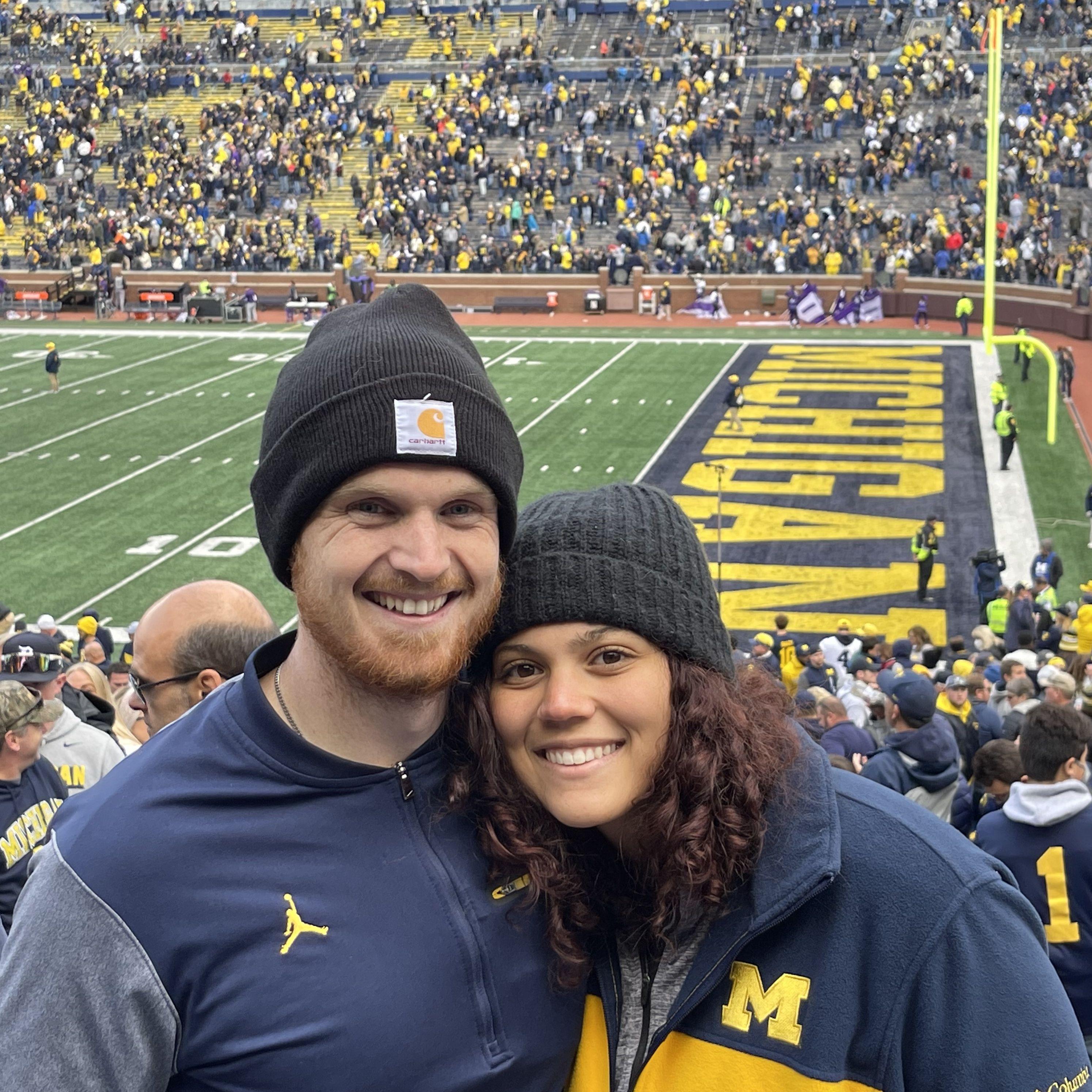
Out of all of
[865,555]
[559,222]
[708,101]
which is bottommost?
[865,555]

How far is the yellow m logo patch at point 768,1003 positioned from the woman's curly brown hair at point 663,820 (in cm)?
12

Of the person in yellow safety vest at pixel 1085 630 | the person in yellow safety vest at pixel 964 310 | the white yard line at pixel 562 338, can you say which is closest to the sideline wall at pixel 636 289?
the person in yellow safety vest at pixel 964 310

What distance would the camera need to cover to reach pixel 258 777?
259cm

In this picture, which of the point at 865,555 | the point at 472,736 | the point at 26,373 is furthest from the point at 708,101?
the point at 472,736

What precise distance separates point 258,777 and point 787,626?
54.0 ft

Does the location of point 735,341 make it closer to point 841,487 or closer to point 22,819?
point 841,487

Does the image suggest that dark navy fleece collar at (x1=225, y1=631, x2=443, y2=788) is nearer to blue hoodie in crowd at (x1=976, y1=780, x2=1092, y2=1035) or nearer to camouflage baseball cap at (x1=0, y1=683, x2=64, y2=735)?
camouflage baseball cap at (x1=0, y1=683, x2=64, y2=735)

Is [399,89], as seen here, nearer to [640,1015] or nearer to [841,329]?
[841,329]

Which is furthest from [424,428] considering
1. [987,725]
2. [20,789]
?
[987,725]

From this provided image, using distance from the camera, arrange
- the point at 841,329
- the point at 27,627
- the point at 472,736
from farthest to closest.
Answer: the point at 841,329 → the point at 27,627 → the point at 472,736

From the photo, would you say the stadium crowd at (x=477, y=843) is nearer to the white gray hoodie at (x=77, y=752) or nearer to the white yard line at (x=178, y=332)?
the white gray hoodie at (x=77, y=752)

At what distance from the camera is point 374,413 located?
2566 mm

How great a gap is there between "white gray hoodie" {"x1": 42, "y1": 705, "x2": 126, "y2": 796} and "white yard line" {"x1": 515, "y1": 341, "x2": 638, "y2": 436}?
19.7m

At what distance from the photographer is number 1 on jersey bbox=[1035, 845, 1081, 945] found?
530 cm
